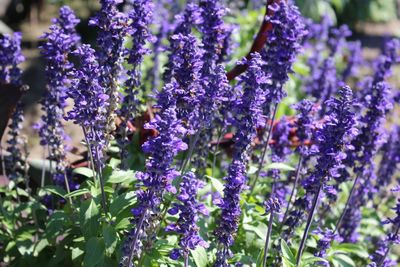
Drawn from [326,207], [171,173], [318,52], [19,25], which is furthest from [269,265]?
[19,25]

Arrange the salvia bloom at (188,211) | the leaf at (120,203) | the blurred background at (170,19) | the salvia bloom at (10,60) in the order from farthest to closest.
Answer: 1. the blurred background at (170,19)
2. the salvia bloom at (10,60)
3. the leaf at (120,203)
4. the salvia bloom at (188,211)

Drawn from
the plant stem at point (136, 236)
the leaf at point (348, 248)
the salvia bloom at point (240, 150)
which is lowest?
the leaf at point (348, 248)

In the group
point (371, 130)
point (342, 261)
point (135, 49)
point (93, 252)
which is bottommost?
point (342, 261)

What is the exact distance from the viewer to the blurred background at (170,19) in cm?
1039

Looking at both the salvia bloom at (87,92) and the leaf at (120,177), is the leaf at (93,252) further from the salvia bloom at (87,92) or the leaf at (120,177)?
the salvia bloom at (87,92)

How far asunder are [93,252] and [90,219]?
0.23m

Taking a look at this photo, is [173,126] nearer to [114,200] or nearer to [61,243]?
[114,200]

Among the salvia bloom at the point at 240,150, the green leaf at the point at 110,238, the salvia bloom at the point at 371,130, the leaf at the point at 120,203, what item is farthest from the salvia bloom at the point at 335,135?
the green leaf at the point at 110,238

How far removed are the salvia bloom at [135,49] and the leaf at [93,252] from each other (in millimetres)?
896

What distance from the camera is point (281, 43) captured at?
498 cm

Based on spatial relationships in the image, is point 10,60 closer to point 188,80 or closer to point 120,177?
point 120,177

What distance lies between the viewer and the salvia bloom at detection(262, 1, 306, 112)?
493 cm

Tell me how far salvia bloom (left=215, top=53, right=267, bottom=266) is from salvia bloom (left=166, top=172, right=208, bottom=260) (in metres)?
0.24

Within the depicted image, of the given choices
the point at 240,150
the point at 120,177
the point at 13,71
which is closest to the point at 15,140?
the point at 13,71
